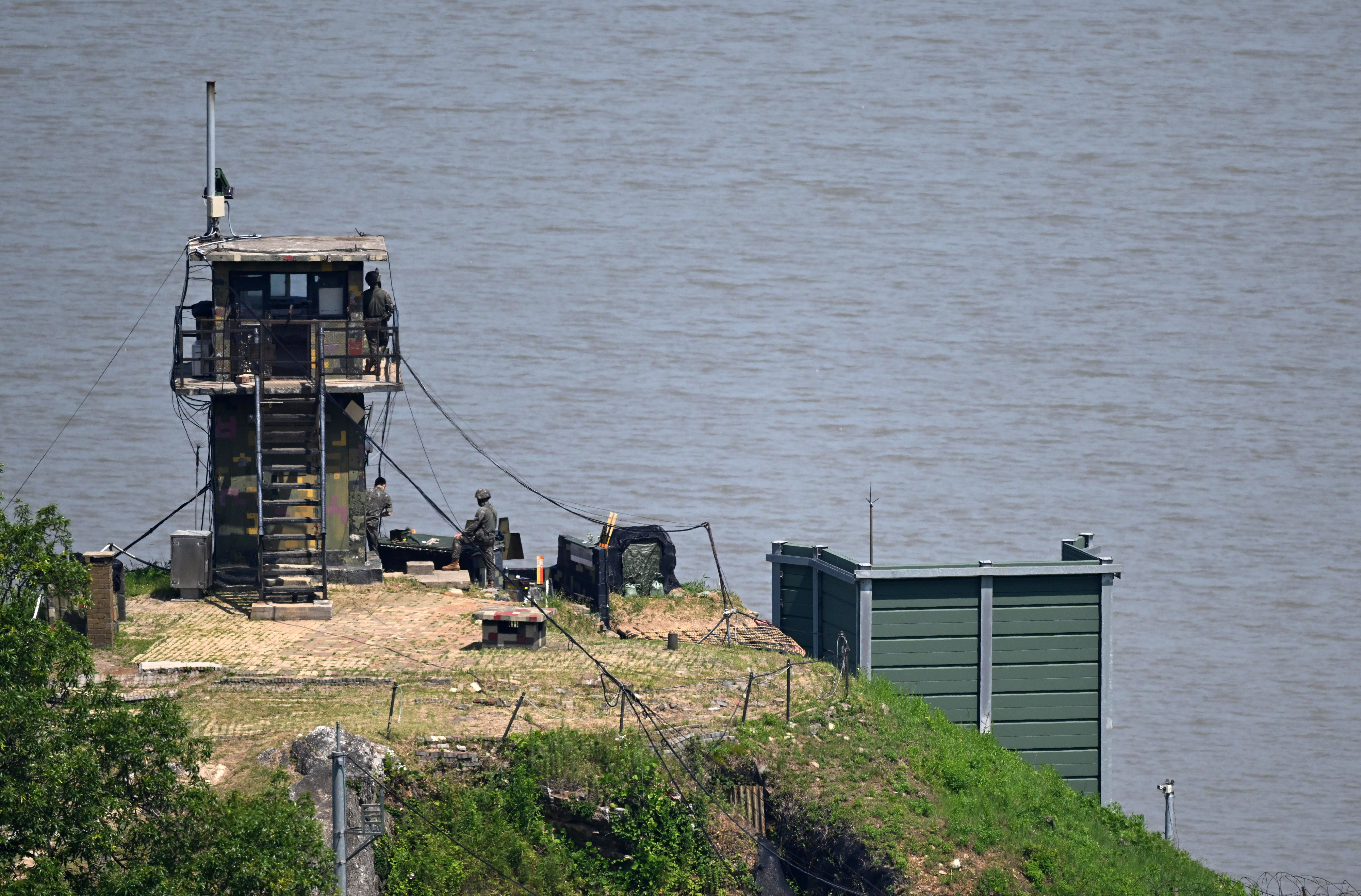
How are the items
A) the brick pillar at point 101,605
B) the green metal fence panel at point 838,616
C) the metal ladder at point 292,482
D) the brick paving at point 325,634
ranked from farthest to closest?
the metal ladder at point 292,482 < the brick pillar at point 101,605 < the green metal fence panel at point 838,616 < the brick paving at point 325,634

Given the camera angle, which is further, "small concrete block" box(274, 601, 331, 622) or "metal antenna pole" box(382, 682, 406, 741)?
"small concrete block" box(274, 601, 331, 622)

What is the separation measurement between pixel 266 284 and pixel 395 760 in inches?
480

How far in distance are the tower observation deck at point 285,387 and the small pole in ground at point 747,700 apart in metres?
9.11

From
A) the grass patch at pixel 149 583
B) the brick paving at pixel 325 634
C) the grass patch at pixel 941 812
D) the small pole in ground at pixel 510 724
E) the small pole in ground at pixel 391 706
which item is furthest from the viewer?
the grass patch at pixel 149 583

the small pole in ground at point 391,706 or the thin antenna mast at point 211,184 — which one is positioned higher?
the thin antenna mast at point 211,184

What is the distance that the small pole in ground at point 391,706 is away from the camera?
90.8ft

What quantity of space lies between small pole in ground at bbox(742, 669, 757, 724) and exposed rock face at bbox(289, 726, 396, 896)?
4901 mm

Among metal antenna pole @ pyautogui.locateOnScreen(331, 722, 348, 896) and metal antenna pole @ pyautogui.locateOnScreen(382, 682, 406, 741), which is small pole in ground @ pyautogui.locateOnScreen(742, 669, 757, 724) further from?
metal antenna pole @ pyautogui.locateOnScreen(331, 722, 348, 896)

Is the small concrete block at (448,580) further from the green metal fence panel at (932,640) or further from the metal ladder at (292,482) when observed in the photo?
the green metal fence panel at (932,640)

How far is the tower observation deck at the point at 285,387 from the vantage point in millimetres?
36125

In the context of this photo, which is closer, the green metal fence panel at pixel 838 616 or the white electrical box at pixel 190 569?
the green metal fence panel at pixel 838 616

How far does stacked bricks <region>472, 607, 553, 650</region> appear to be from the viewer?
3238cm

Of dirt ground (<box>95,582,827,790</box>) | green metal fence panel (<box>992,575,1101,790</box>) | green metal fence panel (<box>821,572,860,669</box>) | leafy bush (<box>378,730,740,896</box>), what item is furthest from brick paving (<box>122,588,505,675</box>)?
green metal fence panel (<box>992,575,1101,790</box>)

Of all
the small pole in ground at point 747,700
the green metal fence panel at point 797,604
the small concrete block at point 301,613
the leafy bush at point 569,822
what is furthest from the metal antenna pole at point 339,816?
the green metal fence panel at point 797,604
